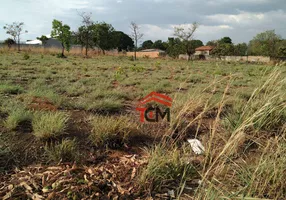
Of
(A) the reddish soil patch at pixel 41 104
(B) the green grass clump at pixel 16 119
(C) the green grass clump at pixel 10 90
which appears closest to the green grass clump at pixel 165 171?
(B) the green grass clump at pixel 16 119

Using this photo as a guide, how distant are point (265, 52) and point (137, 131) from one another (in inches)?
1359

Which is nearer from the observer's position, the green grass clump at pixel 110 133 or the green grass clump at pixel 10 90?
the green grass clump at pixel 110 133

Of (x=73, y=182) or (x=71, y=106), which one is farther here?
(x=71, y=106)

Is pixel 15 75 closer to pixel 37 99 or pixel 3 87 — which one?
pixel 3 87

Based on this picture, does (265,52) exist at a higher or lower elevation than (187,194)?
higher

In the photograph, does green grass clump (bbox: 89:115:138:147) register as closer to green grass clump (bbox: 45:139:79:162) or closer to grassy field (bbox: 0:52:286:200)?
grassy field (bbox: 0:52:286:200)

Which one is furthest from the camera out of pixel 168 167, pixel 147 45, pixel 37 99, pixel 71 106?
pixel 147 45

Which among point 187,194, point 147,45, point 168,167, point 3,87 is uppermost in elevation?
point 147,45

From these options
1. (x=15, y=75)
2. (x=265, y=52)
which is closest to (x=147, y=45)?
(x=265, y=52)

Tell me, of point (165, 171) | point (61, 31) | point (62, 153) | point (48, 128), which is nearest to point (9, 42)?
point (61, 31)

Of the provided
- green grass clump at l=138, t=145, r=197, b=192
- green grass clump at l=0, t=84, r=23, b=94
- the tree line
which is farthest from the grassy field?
the tree line

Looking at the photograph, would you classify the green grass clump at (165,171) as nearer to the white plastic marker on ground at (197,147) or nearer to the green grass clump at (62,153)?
the white plastic marker on ground at (197,147)

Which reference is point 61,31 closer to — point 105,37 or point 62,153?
point 105,37

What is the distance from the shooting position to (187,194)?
1.75m
